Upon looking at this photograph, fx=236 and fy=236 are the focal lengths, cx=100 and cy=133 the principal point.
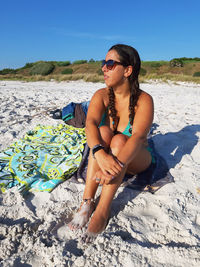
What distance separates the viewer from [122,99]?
2291 millimetres

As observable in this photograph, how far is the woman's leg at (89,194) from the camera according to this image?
1792 millimetres

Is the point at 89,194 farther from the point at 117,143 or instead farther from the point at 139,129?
the point at 139,129

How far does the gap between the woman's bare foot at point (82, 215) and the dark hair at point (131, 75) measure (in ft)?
2.60

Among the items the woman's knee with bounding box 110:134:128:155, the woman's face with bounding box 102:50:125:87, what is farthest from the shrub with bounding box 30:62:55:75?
the woman's knee with bounding box 110:134:128:155

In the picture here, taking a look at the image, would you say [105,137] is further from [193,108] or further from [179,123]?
[193,108]

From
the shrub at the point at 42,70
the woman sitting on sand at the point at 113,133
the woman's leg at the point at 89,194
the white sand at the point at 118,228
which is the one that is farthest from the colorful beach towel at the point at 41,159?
the shrub at the point at 42,70

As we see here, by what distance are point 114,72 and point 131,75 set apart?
0.17 metres

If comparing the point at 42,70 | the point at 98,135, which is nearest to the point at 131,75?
the point at 98,135

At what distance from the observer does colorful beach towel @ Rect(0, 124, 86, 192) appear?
236 cm

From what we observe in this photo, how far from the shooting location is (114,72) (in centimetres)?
203

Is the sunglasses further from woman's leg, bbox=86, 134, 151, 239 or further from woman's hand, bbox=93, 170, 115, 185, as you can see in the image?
woman's hand, bbox=93, 170, 115, 185

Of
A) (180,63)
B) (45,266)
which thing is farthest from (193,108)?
(180,63)

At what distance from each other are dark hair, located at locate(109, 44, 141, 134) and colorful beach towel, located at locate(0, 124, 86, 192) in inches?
30.7

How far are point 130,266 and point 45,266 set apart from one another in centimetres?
52
